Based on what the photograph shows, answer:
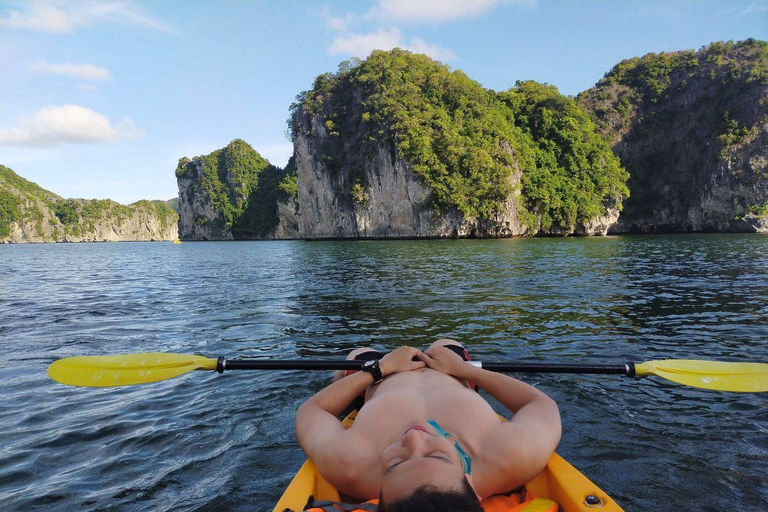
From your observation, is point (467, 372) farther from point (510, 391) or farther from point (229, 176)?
point (229, 176)

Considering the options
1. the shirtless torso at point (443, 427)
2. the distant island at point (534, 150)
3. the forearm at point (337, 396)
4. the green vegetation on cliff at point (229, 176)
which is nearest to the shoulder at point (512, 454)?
the shirtless torso at point (443, 427)

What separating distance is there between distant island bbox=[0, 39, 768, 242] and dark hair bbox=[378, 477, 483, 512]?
197 ft

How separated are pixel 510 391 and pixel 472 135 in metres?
65.3

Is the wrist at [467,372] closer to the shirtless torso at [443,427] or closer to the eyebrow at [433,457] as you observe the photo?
the shirtless torso at [443,427]

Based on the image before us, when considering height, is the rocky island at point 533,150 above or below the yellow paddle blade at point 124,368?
above

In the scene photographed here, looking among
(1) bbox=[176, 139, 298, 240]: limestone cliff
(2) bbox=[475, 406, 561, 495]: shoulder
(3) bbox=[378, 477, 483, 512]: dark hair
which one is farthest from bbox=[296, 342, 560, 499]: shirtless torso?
(1) bbox=[176, 139, 298, 240]: limestone cliff

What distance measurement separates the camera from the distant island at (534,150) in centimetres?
6228

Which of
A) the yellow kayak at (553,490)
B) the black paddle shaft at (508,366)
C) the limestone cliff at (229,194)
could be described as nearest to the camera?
the yellow kayak at (553,490)

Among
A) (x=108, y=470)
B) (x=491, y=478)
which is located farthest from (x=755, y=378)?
(x=108, y=470)

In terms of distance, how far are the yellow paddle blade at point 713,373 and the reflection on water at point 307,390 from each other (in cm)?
39

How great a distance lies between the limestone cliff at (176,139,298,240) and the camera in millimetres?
113812

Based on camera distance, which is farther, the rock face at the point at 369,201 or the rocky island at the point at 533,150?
the rock face at the point at 369,201

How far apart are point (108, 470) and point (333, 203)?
245 feet

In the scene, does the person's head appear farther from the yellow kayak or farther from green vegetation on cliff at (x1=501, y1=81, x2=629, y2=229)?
green vegetation on cliff at (x1=501, y1=81, x2=629, y2=229)
